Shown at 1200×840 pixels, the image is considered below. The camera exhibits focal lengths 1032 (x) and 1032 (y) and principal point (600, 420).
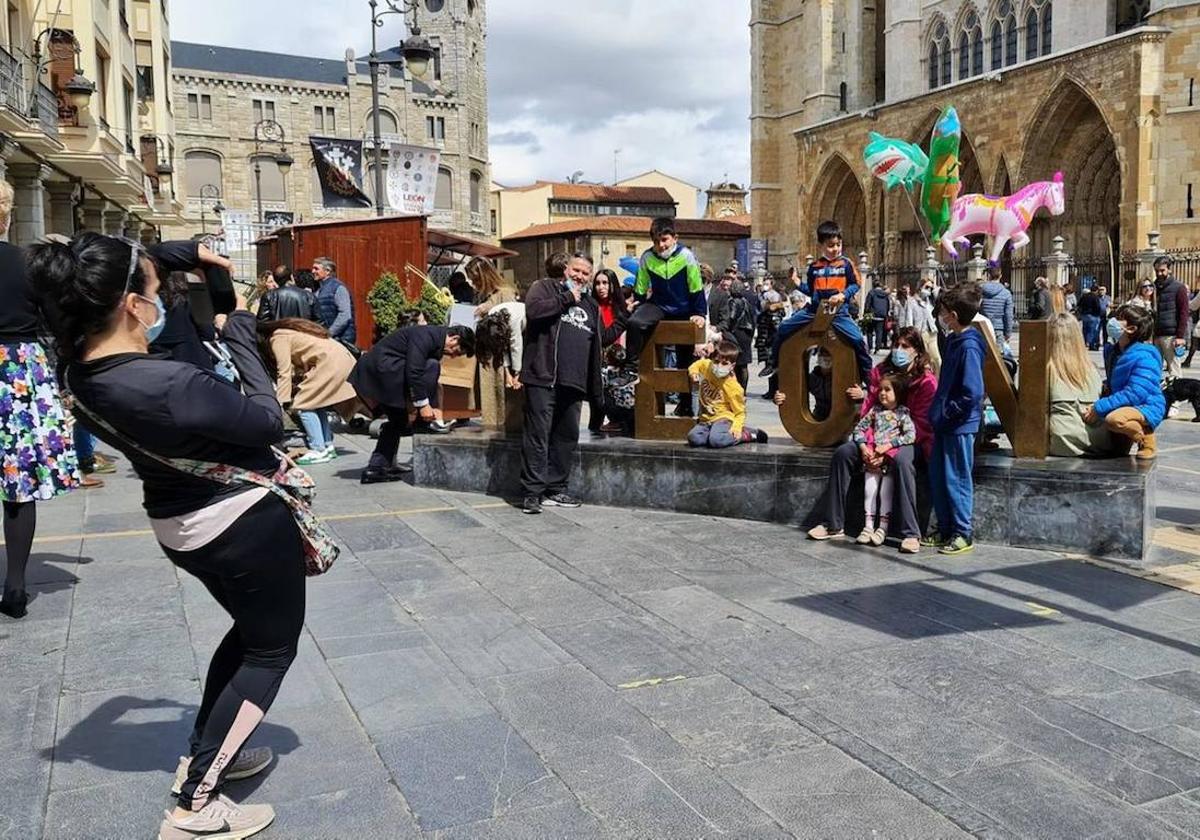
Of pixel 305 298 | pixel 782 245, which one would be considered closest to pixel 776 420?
pixel 305 298

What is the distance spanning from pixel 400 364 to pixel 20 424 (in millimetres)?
3827

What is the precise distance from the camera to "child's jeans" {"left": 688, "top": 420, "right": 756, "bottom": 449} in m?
7.31

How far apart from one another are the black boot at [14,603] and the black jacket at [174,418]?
2.62 meters

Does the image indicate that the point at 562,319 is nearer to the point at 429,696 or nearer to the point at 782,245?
the point at 429,696

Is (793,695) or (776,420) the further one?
(776,420)

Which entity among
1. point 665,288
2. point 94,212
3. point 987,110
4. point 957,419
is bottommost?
point 957,419

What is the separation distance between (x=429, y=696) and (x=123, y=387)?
→ 183cm

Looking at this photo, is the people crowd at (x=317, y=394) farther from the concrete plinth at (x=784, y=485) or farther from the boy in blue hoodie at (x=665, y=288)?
the concrete plinth at (x=784, y=485)

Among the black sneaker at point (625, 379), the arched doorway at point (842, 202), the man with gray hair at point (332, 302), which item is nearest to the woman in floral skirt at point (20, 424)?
the black sneaker at point (625, 379)

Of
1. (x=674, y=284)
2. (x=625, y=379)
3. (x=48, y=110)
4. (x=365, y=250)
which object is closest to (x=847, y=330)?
(x=674, y=284)

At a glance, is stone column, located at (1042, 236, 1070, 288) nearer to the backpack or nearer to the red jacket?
the backpack

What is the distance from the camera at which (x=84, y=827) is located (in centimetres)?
299

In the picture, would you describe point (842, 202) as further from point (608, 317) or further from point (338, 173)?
point (608, 317)

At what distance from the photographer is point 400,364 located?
337 inches
